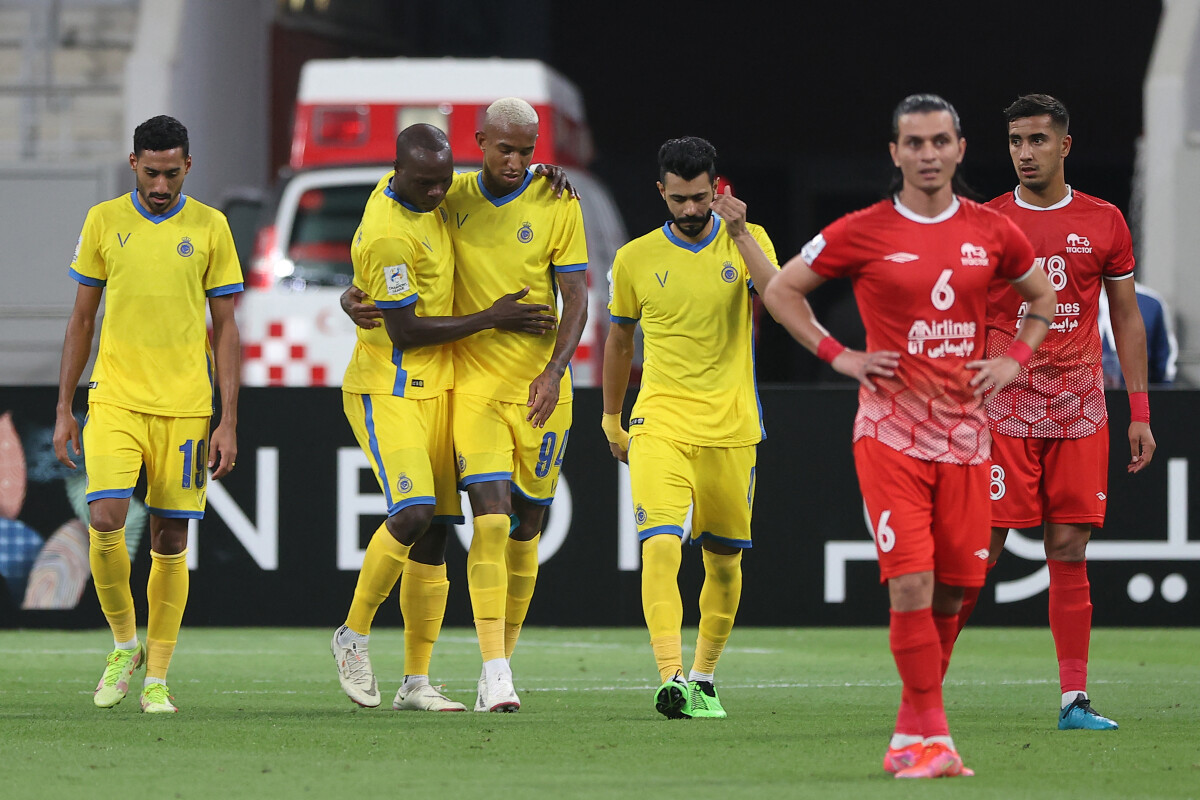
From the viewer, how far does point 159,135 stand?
7.06 meters

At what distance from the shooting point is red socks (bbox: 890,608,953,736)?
5504 mm

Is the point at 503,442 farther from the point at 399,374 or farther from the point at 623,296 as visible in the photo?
the point at 623,296

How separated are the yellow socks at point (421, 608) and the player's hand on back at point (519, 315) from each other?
0.99 m

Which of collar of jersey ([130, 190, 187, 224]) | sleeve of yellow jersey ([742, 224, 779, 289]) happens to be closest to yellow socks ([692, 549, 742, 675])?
sleeve of yellow jersey ([742, 224, 779, 289])

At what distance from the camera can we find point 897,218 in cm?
565

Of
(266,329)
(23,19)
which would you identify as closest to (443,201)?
(266,329)

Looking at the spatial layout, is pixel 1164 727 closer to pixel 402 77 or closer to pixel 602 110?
pixel 402 77

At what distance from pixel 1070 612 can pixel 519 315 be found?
2.23 meters

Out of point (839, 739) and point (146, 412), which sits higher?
point (146, 412)

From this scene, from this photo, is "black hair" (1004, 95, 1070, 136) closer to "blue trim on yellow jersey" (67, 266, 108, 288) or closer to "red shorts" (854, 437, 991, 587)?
"red shorts" (854, 437, 991, 587)

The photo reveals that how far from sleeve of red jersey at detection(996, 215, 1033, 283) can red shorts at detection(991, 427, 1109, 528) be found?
121 centimetres

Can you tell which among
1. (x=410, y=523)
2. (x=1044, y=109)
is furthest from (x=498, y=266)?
(x=1044, y=109)

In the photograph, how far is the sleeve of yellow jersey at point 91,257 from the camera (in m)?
7.23

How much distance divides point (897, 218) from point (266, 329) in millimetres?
8919
